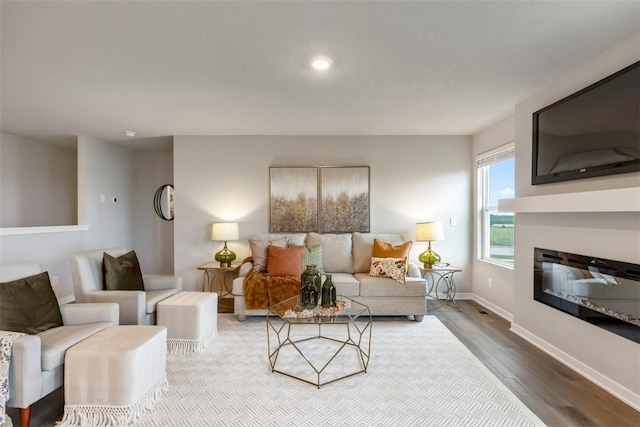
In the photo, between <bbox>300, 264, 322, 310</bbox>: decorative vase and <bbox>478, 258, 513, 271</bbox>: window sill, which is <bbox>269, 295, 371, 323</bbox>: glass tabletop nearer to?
<bbox>300, 264, 322, 310</bbox>: decorative vase

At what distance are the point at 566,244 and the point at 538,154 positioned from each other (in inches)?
33.5

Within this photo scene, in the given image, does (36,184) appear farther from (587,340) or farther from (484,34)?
(587,340)

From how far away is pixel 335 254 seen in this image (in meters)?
4.20

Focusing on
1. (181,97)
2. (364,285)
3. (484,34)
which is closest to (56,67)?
(181,97)

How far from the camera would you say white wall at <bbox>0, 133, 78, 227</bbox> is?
448cm

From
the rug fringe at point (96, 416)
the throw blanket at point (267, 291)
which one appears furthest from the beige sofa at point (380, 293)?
the rug fringe at point (96, 416)

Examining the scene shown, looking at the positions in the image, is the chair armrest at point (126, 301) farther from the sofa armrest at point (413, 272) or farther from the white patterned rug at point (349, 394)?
the sofa armrest at point (413, 272)

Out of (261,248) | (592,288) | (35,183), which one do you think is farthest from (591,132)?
(35,183)

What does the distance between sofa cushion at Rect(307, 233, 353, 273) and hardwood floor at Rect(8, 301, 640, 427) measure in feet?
5.03

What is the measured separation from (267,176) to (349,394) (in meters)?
3.16

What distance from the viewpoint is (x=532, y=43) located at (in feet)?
6.86

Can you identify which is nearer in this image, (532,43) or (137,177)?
(532,43)

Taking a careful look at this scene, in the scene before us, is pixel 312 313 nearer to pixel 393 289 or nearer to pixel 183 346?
pixel 183 346

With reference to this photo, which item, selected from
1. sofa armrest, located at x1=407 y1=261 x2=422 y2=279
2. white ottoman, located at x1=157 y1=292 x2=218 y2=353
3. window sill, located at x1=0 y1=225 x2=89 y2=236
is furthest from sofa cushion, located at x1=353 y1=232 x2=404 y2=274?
window sill, located at x1=0 y1=225 x2=89 y2=236
